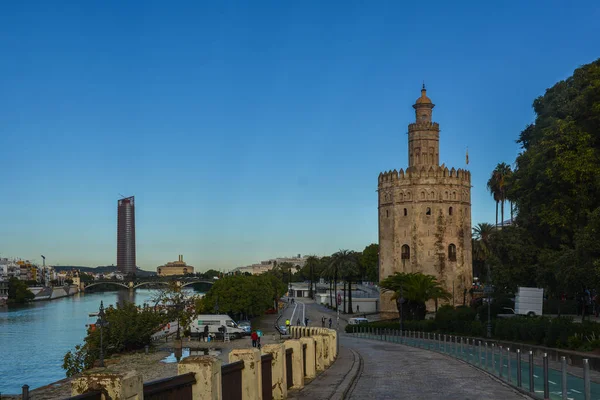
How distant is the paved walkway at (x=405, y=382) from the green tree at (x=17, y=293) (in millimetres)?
143256

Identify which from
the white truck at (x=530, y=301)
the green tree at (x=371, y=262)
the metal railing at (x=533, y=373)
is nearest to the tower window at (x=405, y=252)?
the white truck at (x=530, y=301)

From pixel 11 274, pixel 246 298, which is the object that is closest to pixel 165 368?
pixel 246 298

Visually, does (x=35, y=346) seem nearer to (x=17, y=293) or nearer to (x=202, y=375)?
(x=202, y=375)

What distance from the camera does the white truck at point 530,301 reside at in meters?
32.7

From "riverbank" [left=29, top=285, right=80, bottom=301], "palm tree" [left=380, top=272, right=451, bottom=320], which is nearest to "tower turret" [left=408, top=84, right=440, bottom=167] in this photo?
"palm tree" [left=380, top=272, right=451, bottom=320]

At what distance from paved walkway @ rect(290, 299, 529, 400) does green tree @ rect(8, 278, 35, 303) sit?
143m

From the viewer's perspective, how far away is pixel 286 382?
1310 cm

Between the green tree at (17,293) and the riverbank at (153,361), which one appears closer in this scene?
the riverbank at (153,361)

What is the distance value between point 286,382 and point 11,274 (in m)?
194

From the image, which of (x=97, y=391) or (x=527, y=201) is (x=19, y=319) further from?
(x=97, y=391)

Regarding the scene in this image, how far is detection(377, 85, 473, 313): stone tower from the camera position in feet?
217

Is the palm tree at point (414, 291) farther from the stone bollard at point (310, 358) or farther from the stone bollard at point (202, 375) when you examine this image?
the stone bollard at point (202, 375)

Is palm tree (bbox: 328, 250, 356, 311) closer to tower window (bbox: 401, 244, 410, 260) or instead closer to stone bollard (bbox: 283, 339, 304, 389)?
tower window (bbox: 401, 244, 410, 260)

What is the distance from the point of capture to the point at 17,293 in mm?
149375
